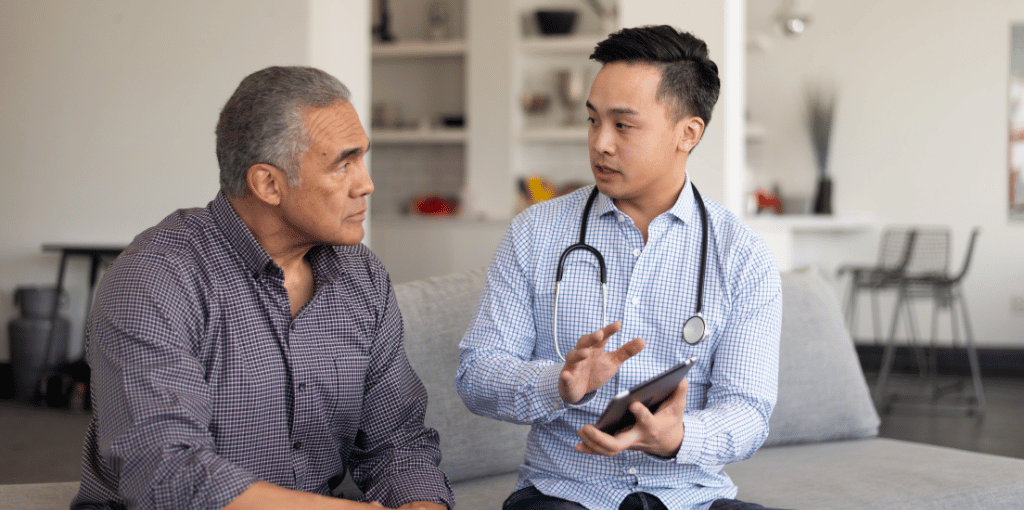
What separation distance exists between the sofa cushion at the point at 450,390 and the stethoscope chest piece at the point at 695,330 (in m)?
0.63

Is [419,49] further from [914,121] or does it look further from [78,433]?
[914,121]

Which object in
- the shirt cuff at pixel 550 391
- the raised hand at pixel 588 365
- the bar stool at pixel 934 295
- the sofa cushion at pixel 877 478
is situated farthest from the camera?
the bar stool at pixel 934 295

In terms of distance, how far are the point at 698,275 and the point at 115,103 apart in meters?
4.25

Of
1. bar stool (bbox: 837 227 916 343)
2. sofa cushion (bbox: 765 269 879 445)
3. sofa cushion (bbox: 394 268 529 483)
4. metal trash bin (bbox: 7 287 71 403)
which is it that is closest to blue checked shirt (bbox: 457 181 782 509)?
sofa cushion (bbox: 394 268 529 483)

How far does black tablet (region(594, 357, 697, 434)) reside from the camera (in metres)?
1.24

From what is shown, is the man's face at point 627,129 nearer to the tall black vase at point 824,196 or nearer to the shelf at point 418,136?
the shelf at point 418,136

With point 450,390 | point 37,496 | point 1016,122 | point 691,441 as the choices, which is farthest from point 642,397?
point 1016,122

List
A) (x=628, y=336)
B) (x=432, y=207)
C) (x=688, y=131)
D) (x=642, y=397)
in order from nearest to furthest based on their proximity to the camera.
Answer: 1. (x=642, y=397)
2. (x=628, y=336)
3. (x=688, y=131)
4. (x=432, y=207)

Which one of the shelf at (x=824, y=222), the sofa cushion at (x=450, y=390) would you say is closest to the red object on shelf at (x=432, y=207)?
the shelf at (x=824, y=222)

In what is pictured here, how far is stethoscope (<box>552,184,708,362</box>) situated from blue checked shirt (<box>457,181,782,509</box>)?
0.01 m

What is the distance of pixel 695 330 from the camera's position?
1604 mm

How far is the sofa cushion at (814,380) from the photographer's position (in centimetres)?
238

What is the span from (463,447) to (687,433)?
75 cm

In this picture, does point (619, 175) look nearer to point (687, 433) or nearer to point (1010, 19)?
point (687, 433)
